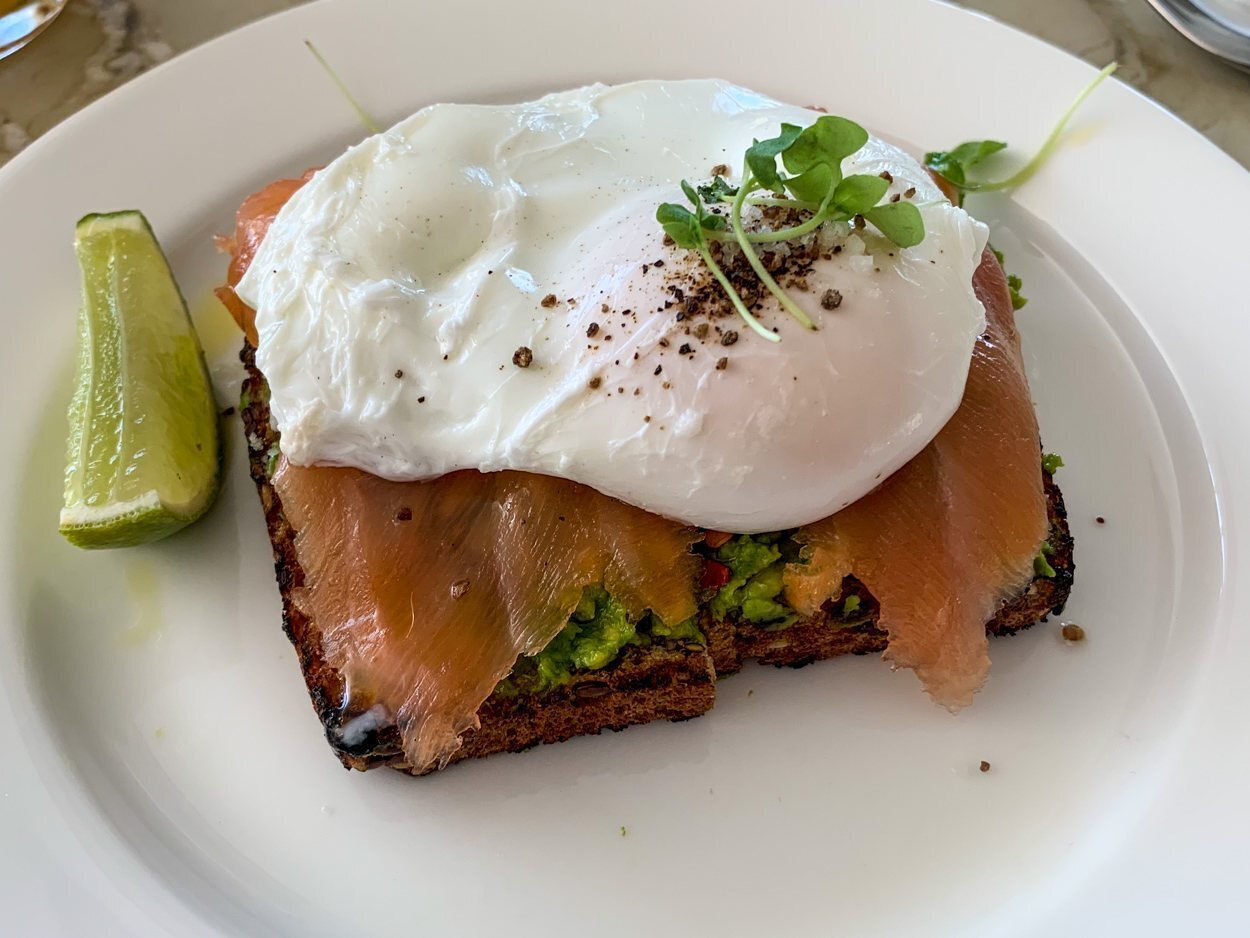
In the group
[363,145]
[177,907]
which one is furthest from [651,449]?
[177,907]

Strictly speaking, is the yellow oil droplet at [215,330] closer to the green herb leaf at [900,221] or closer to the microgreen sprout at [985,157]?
the green herb leaf at [900,221]

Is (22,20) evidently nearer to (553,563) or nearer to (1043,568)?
(553,563)

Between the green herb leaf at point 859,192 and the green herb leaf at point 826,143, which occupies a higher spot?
the green herb leaf at point 826,143

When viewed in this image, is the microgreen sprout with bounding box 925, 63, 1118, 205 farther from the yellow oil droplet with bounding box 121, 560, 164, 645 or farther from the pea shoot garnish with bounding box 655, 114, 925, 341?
the yellow oil droplet with bounding box 121, 560, 164, 645

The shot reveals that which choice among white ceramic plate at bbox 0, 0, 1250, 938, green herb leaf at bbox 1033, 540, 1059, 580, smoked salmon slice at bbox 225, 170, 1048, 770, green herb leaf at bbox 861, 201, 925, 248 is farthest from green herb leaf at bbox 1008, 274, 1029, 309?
green herb leaf at bbox 861, 201, 925, 248

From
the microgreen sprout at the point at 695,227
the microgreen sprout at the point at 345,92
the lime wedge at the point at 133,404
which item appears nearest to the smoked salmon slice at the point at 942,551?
the microgreen sprout at the point at 695,227

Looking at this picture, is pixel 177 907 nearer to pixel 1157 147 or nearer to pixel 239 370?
pixel 239 370
